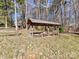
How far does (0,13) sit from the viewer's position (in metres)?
28.2

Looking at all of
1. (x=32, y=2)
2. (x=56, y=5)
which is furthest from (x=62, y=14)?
(x=32, y=2)

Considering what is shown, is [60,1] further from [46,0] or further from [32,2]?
[32,2]

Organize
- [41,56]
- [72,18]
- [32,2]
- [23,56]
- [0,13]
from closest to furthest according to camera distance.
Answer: [23,56] → [41,56] → [0,13] → [32,2] → [72,18]

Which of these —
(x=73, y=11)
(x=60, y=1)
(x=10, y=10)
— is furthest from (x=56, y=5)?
(x=10, y=10)

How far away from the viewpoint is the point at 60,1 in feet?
116

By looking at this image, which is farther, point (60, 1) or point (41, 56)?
point (60, 1)

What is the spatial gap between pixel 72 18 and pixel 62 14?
10.4ft

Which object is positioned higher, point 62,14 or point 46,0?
point 46,0

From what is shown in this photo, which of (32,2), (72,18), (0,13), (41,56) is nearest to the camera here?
(41,56)

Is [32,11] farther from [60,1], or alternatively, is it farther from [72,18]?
[72,18]

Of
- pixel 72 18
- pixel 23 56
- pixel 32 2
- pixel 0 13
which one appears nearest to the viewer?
pixel 23 56

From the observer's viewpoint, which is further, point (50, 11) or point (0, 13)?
point (50, 11)

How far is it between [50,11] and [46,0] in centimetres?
283

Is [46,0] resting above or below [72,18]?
above
